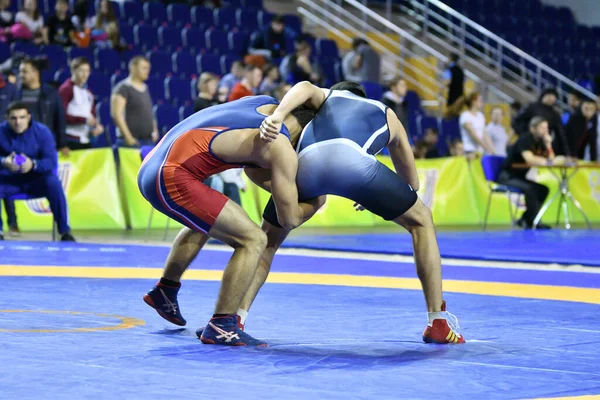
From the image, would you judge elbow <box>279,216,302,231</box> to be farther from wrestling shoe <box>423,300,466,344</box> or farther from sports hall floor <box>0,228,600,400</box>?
wrestling shoe <box>423,300,466,344</box>

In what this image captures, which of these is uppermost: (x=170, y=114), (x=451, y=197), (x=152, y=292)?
(x=152, y=292)

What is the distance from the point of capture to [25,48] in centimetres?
1282

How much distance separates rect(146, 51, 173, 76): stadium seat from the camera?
14078mm

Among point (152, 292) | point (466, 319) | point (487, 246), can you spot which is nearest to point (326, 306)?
point (466, 319)

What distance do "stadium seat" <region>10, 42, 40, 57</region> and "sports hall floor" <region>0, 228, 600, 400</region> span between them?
443 centimetres

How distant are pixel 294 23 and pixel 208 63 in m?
2.83

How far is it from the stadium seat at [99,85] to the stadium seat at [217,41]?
2450mm

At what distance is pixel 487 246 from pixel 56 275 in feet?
13.6

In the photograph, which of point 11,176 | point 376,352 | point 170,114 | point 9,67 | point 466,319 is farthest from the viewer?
point 170,114

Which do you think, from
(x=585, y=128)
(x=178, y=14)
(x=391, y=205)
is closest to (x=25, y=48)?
(x=178, y=14)

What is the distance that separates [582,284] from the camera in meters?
7.06

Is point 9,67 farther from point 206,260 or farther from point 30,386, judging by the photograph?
point 30,386

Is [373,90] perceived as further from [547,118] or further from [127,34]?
[127,34]

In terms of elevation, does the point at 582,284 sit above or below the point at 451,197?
above
